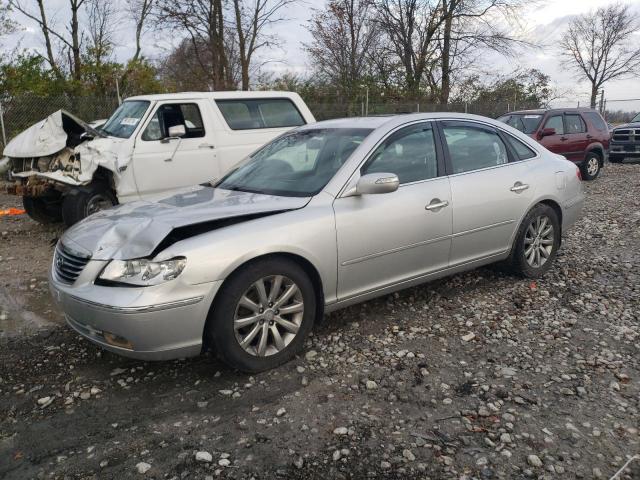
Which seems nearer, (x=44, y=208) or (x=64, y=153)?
(x=64, y=153)

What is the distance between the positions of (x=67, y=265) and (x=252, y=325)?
4.08ft

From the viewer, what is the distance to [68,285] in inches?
126

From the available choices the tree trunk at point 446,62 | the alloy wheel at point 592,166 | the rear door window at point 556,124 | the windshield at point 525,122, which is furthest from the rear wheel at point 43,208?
the tree trunk at point 446,62

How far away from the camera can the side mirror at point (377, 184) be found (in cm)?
347

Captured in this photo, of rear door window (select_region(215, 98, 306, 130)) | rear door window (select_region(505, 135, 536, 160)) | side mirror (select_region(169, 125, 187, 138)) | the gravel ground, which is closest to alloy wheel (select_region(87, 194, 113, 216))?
side mirror (select_region(169, 125, 187, 138))

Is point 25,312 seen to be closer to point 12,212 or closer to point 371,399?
point 371,399

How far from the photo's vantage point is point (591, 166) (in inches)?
495

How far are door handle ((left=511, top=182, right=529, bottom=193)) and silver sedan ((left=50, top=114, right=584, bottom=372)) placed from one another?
0.04 ft

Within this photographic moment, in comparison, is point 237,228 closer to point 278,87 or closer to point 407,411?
point 407,411

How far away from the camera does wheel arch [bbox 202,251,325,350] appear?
3.06 metres

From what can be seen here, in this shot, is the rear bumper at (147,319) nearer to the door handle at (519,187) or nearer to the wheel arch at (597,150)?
the door handle at (519,187)

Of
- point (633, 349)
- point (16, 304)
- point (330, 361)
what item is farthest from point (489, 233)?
point (16, 304)

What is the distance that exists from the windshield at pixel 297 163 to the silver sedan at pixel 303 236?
0.05 ft

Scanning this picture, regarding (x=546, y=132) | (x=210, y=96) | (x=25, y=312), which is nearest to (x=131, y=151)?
(x=210, y=96)
